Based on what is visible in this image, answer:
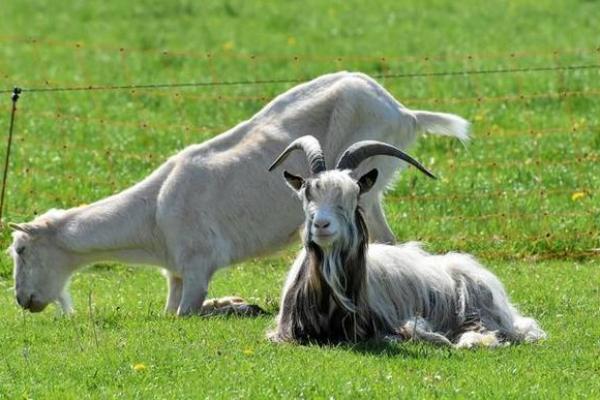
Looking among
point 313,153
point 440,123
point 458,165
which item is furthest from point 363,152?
point 458,165

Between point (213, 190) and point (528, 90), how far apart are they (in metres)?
8.92

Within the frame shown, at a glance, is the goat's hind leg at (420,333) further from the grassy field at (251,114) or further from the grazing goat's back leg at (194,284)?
the grazing goat's back leg at (194,284)

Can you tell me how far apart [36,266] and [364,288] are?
3.26m

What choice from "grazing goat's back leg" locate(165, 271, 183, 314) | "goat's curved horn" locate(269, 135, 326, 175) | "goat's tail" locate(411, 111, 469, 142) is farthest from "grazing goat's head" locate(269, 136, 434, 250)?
"goat's tail" locate(411, 111, 469, 142)

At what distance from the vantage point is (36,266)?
39.5ft

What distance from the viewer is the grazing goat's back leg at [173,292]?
38.9ft

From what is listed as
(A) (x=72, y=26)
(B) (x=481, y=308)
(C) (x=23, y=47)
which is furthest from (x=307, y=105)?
(A) (x=72, y=26)

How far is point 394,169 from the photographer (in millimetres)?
12297

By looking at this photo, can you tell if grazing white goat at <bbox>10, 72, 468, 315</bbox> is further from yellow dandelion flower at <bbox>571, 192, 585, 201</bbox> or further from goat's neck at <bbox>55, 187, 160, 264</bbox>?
yellow dandelion flower at <bbox>571, 192, 585, 201</bbox>

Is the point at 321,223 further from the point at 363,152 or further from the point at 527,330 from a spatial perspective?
the point at 527,330

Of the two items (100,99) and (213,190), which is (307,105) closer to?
(213,190)

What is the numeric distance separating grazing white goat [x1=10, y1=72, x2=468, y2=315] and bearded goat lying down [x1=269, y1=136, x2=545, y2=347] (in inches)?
64.1

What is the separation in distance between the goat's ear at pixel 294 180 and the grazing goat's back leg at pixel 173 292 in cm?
217

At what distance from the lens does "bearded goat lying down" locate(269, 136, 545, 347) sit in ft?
31.4
